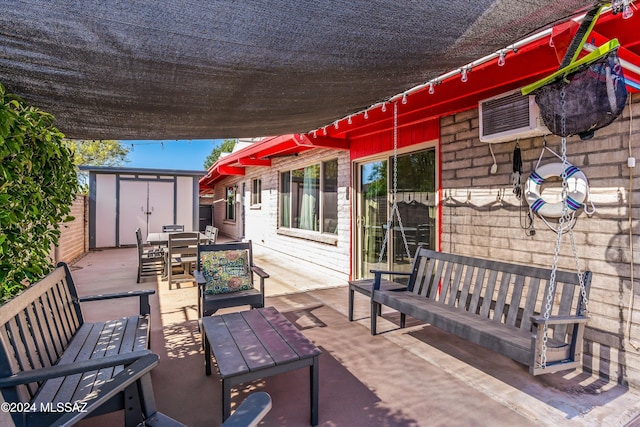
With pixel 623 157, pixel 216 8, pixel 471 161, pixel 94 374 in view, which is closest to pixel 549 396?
pixel 623 157

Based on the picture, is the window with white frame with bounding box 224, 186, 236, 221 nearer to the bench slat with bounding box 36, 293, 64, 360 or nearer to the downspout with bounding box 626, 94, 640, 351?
the bench slat with bounding box 36, 293, 64, 360

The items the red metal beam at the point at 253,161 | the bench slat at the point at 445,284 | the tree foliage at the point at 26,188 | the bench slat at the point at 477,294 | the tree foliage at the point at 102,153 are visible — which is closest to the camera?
the tree foliage at the point at 26,188

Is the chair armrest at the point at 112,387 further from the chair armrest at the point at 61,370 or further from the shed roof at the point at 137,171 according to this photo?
the shed roof at the point at 137,171

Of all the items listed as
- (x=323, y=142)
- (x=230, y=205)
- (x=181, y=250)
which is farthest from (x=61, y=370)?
(x=230, y=205)

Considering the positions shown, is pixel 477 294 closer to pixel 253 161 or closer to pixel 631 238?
pixel 631 238

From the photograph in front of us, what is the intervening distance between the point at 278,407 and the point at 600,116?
2646 millimetres

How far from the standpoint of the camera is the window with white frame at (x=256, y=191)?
32.9 ft

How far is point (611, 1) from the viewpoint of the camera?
1529 millimetres

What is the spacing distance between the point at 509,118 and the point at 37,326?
12.3 feet

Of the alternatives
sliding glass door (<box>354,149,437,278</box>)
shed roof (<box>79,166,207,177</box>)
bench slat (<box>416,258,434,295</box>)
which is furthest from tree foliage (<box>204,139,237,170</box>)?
bench slat (<box>416,258,434,295</box>)

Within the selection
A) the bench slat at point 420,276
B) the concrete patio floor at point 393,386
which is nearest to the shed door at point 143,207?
the concrete patio floor at point 393,386

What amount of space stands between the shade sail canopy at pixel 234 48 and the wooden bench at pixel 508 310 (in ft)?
5.49

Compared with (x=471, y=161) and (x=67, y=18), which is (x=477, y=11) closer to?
(x=67, y=18)

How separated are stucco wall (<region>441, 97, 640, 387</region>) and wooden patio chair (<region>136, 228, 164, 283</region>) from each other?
17.2 feet
